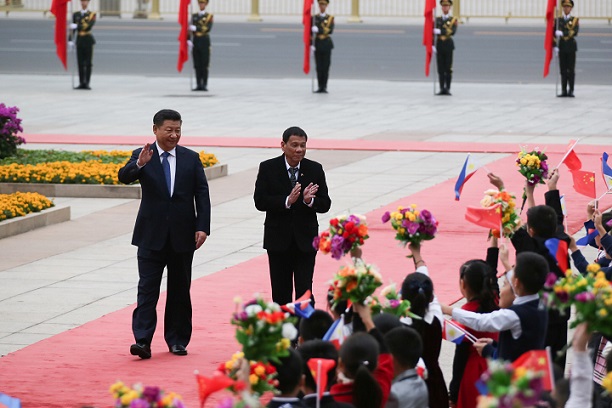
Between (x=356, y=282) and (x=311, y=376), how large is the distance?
0.74 metres

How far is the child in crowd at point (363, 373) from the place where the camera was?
620cm

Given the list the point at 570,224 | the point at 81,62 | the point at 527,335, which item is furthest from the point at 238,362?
the point at 81,62

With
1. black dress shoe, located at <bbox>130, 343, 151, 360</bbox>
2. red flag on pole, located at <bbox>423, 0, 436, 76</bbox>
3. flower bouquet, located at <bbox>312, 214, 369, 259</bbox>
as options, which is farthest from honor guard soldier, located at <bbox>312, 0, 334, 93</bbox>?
flower bouquet, located at <bbox>312, 214, 369, 259</bbox>

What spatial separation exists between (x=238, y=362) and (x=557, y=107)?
72.5 feet

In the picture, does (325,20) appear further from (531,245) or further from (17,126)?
(531,245)

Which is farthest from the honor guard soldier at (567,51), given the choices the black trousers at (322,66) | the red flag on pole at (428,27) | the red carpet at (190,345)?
the red carpet at (190,345)

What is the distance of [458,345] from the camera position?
8086 mm

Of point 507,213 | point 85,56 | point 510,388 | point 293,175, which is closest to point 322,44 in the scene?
point 85,56

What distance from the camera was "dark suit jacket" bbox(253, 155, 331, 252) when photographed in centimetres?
979

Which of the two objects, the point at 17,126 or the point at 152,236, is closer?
the point at 152,236

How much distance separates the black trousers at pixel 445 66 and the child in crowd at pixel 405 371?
24224 mm

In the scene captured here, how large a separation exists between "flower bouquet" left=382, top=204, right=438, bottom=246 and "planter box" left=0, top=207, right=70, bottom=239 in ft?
25.4

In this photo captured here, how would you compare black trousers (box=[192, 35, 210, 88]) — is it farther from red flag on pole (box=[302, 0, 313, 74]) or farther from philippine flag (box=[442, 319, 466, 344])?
philippine flag (box=[442, 319, 466, 344])

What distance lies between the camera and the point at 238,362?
237 inches
